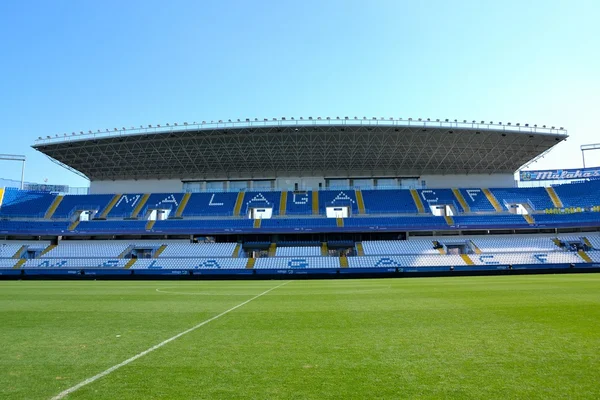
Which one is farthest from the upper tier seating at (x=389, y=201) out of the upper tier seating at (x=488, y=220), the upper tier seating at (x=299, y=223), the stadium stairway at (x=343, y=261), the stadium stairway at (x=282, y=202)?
the stadium stairway at (x=282, y=202)

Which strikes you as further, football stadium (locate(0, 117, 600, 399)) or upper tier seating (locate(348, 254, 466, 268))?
upper tier seating (locate(348, 254, 466, 268))

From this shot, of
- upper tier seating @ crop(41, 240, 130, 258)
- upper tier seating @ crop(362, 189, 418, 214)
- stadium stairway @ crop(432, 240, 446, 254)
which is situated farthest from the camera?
upper tier seating @ crop(362, 189, 418, 214)

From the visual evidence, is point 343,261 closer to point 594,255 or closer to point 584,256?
point 584,256

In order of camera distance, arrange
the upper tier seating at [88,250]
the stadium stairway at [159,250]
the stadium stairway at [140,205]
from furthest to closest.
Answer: the stadium stairway at [140,205] → the stadium stairway at [159,250] → the upper tier seating at [88,250]

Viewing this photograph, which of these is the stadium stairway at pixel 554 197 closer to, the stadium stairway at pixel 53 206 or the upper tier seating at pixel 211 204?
the upper tier seating at pixel 211 204

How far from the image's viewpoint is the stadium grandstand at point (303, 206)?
124ft

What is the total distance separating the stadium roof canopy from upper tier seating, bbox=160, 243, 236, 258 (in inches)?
392

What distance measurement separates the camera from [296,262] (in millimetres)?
37375

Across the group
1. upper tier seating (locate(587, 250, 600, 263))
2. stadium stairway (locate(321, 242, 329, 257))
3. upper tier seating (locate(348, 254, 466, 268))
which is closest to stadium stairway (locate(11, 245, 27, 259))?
stadium stairway (locate(321, 242, 329, 257))

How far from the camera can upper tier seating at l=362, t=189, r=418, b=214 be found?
148 ft

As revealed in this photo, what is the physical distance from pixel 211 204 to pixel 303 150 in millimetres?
13307

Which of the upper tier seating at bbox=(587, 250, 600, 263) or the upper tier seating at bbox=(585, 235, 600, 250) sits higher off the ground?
the upper tier seating at bbox=(585, 235, 600, 250)

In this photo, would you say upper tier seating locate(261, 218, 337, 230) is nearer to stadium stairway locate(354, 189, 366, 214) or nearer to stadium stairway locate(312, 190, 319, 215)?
stadium stairway locate(312, 190, 319, 215)

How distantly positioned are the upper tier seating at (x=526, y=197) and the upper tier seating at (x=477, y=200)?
153 centimetres
